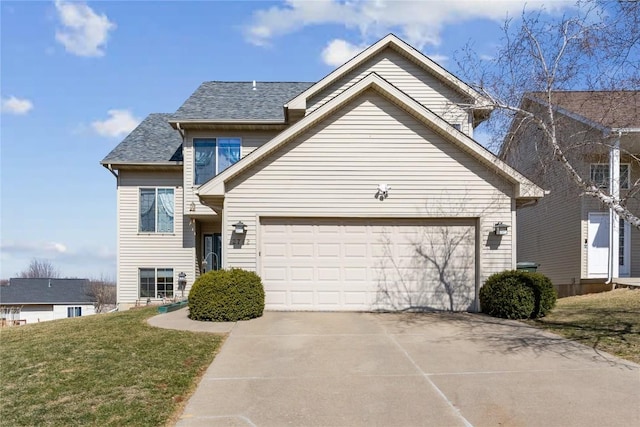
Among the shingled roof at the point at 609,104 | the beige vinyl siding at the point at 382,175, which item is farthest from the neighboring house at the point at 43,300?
the shingled roof at the point at 609,104

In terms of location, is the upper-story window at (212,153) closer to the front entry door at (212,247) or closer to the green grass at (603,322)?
the front entry door at (212,247)

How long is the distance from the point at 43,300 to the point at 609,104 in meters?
39.2

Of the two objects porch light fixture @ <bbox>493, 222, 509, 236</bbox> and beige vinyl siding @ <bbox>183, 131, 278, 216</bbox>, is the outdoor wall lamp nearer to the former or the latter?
beige vinyl siding @ <bbox>183, 131, 278, 216</bbox>

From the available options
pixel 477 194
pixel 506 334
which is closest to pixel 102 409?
pixel 506 334

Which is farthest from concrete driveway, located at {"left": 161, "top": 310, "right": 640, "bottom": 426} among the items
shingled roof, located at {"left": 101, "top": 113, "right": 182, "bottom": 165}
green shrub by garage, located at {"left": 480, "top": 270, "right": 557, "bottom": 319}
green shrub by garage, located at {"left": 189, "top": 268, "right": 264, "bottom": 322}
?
shingled roof, located at {"left": 101, "top": 113, "right": 182, "bottom": 165}

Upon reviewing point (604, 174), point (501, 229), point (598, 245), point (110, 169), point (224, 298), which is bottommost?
point (224, 298)

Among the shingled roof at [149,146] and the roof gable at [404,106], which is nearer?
the roof gable at [404,106]

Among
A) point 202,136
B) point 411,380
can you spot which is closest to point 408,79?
point 202,136

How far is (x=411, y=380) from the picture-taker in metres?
7.08

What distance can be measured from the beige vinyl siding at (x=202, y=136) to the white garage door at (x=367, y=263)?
19.4ft

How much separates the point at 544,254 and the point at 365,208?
1188 centimetres

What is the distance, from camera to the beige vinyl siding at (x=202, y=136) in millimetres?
17922

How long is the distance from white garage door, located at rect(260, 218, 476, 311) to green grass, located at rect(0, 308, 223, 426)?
3294 millimetres

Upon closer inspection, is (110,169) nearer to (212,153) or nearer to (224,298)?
(212,153)
